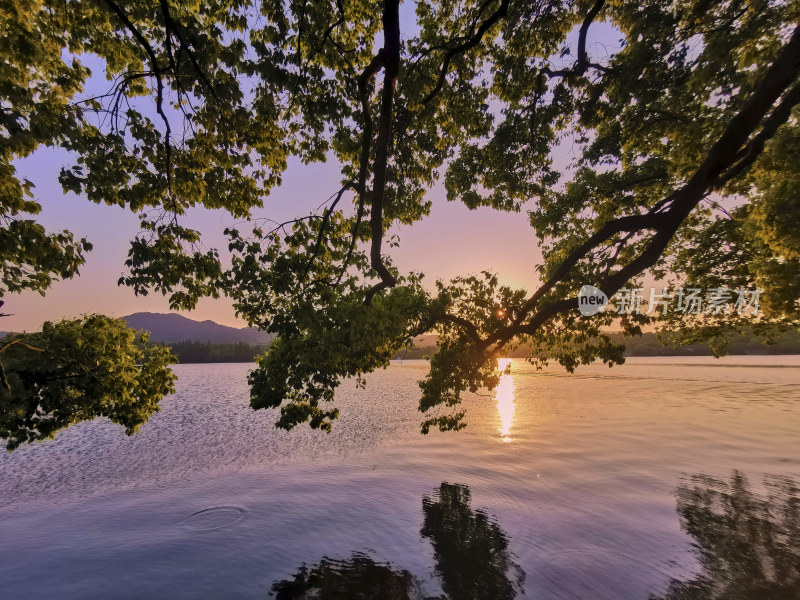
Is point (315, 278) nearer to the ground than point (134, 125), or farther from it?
nearer to the ground

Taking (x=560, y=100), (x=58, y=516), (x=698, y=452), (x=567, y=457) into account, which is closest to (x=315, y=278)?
(x=560, y=100)

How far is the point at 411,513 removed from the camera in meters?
18.5

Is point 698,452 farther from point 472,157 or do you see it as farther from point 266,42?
point 266,42

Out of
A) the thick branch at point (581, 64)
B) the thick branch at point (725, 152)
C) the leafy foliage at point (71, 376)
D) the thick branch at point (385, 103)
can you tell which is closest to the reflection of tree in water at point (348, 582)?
the leafy foliage at point (71, 376)

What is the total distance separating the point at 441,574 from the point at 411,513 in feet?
18.0

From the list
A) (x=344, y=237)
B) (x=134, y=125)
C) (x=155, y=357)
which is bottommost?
(x=155, y=357)

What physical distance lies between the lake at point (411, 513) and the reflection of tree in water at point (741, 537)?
3.3 inches

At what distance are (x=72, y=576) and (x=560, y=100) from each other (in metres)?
23.7

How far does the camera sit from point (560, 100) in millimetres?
14266

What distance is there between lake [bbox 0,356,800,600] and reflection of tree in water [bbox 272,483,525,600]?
0.07 metres

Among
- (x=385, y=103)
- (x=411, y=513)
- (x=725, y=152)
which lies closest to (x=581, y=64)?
(x=725, y=152)

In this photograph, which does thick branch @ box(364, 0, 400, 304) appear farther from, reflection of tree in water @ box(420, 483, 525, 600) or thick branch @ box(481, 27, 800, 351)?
reflection of tree in water @ box(420, 483, 525, 600)

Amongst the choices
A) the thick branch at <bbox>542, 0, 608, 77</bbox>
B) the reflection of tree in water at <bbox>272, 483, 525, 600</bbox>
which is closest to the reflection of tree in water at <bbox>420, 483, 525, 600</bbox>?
the reflection of tree in water at <bbox>272, 483, 525, 600</bbox>

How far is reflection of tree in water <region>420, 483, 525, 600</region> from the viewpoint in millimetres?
12250
